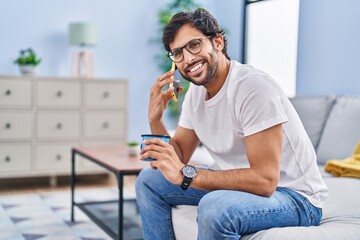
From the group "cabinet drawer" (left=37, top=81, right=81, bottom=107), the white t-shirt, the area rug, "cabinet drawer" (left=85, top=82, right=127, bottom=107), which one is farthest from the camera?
"cabinet drawer" (left=85, top=82, right=127, bottom=107)

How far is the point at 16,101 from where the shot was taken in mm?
4066

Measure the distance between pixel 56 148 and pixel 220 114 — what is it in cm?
280

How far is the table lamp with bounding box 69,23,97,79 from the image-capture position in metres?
4.31

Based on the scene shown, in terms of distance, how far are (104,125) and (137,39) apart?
994mm

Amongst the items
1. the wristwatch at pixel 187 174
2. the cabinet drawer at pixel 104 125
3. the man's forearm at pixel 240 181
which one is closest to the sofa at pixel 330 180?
the man's forearm at pixel 240 181

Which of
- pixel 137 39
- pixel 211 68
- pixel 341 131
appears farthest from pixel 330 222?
pixel 137 39

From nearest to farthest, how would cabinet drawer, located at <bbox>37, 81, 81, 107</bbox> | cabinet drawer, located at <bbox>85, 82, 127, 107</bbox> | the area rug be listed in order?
the area rug → cabinet drawer, located at <bbox>37, 81, 81, 107</bbox> → cabinet drawer, located at <bbox>85, 82, 127, 107</bbox>

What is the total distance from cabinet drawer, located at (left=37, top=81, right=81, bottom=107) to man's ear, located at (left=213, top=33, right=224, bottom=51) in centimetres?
270

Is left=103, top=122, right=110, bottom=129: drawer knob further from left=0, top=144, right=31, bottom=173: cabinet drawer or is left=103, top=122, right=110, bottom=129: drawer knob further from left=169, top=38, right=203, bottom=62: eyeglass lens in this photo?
left=169, top=38, right=203, bottom=62: eyeglass lens

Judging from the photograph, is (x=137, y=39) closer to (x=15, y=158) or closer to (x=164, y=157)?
(x=15, y=158)

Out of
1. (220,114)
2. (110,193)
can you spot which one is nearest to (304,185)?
(220,114)

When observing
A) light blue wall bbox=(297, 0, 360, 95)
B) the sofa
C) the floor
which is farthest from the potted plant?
light blue wall bbox=(297, 0, 360, 95)

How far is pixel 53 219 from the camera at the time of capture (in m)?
3.16

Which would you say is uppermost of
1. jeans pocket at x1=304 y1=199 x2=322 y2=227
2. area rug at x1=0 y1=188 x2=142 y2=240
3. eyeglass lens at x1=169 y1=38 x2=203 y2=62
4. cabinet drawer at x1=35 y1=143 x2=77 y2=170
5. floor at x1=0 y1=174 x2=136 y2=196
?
eyeglass lens at x1=169 y1=38 x2=203 y2=62
